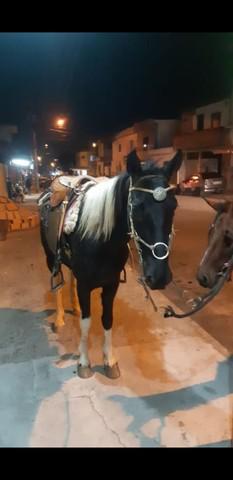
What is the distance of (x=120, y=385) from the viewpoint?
3.10 meters

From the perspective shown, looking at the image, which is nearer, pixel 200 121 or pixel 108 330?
pixel 108 330

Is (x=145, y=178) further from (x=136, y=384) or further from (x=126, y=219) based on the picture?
(x=136, y=384)

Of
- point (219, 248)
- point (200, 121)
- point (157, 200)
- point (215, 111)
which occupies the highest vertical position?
point (215, 111)

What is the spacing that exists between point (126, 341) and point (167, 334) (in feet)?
1.56

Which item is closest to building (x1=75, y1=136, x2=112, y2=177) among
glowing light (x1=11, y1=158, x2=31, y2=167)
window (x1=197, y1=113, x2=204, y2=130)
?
glowing light (x1=11, y1=158, x2=31, y2=167)

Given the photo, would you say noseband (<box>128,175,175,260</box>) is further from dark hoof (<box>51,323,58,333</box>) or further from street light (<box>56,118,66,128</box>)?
street light (<box>56,118,66,128</box>)

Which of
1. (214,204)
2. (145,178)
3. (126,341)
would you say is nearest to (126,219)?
A: (145,178)

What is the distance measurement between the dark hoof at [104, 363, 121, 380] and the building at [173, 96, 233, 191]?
21.3 metres

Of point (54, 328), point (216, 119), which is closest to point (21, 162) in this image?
point (216, 119)

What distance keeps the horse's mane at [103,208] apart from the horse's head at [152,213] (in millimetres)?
126

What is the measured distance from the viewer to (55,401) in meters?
2.86

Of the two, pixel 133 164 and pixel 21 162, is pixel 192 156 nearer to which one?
pixel 21 162

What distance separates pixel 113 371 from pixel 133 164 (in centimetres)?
184

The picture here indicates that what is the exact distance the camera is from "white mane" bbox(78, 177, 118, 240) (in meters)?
2.88
